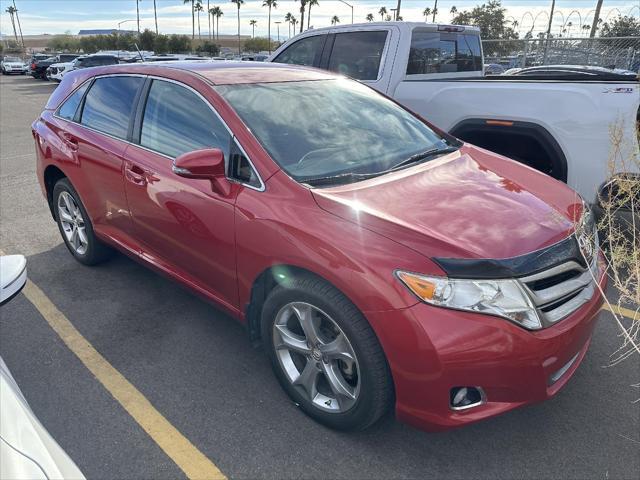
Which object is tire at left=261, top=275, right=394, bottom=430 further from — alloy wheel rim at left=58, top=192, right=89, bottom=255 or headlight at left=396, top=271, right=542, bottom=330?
alloy wheel rim at left=58, top=192, right=89, bottom=255

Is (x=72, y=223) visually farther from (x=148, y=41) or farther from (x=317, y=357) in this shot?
(x=148, y=41)

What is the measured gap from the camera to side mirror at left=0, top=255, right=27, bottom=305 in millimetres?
2217

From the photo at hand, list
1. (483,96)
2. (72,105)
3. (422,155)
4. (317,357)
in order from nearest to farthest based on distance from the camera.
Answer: (317,357), (422,155), (72,105), (483,96)

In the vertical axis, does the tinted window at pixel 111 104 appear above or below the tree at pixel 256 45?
below

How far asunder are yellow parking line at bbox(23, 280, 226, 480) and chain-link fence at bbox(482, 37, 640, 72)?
42.1 feet

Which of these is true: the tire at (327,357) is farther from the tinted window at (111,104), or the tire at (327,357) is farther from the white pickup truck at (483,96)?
the white pickup truck at (483,96)

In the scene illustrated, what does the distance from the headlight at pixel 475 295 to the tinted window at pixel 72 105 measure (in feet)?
11.5

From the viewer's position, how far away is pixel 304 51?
620 cm

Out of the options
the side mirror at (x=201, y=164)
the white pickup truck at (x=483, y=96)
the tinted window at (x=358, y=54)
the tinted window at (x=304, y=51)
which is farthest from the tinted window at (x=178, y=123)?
the tinted window at (x=304, y=51)

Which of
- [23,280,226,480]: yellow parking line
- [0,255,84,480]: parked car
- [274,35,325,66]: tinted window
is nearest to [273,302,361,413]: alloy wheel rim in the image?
[23,280,226,480]: yellow parking line

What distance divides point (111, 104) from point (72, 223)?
1.25 meters

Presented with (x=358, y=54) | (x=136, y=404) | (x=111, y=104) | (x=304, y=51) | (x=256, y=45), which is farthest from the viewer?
(x=256, y=45)

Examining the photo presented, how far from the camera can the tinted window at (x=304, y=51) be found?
6.04 m

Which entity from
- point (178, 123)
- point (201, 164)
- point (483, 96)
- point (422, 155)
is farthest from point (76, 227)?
point (483, 96)
